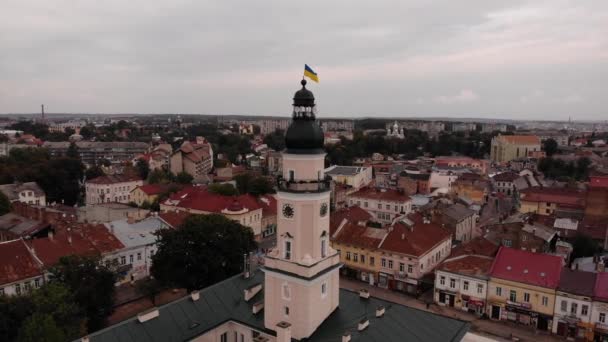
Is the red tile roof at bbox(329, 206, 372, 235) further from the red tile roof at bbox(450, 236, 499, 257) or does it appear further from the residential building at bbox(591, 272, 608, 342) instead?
the residential building at bbox(591, 272, 608, 342)

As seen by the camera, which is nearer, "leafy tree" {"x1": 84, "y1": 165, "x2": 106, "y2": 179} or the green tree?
the green tree

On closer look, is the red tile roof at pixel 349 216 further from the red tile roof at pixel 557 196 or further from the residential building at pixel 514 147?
the residential building at pixel 514 147

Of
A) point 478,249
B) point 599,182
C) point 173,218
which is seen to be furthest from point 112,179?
point 599,182

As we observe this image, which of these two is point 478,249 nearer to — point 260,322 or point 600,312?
point 600,312

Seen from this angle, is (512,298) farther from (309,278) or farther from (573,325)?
(309,278)

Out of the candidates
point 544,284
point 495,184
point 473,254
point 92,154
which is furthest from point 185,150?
point 544,284

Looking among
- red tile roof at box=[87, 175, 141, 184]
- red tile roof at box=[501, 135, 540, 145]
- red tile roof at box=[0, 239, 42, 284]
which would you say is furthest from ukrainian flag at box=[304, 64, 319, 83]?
red tile roof at box=[501, 135, 540, 145]

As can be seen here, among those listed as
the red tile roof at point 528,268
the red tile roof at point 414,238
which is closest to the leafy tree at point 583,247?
Answer: the red tile roof at point 414,238

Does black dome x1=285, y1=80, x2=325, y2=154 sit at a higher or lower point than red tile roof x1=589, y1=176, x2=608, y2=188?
higher
